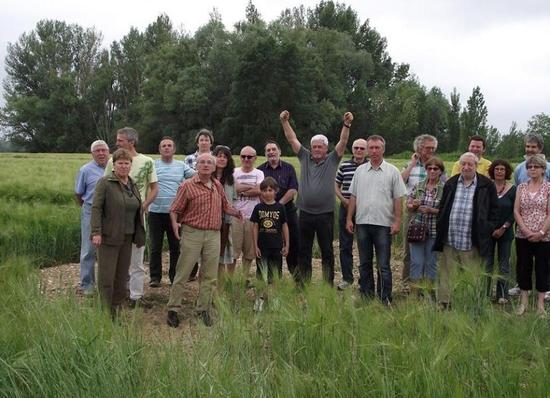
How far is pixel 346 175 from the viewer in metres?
7.73

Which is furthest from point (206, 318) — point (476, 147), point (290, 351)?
point (476, 147)

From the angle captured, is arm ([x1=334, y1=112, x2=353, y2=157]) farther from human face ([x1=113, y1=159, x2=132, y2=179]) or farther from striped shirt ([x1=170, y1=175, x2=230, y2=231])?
human face ([x1=113, y1=159, x2=132, y2=179])

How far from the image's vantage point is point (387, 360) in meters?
3.49

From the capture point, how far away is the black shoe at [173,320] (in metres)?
5.87

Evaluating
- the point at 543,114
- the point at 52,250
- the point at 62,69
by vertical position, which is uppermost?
the point at 62,69

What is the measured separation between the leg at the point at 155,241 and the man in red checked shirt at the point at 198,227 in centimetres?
139

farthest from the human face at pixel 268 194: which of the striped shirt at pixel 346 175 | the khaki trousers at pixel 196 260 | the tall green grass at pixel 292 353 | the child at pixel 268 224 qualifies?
the tall green grass at pixel 292 353

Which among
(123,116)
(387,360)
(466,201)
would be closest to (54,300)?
(387,360)

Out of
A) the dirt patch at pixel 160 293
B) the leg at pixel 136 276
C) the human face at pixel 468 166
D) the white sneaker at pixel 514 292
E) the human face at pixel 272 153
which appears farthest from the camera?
the white sneaker at pixel 514 292

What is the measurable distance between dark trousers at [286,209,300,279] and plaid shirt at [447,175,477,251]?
1968 mm

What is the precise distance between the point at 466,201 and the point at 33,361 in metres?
4.57

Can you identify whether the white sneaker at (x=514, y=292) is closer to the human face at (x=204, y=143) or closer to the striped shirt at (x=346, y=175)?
the striped shirt at (x=346, y=175)

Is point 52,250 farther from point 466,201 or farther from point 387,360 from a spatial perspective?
point 387,360

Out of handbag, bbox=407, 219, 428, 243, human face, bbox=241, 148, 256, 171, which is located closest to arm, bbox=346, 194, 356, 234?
handbag, bbox=407, 219, 428, 243
